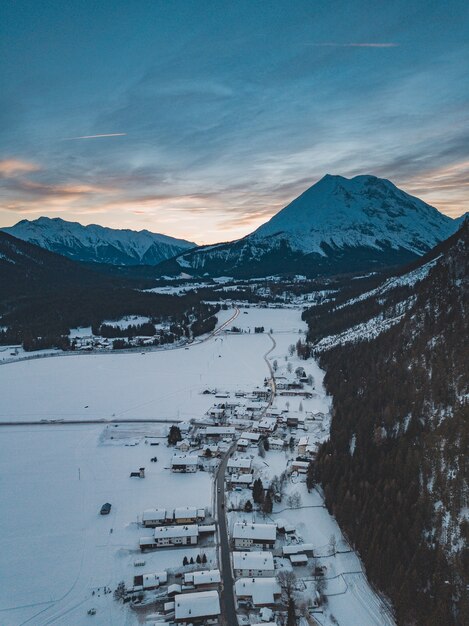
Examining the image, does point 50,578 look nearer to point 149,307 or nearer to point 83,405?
point 83,405

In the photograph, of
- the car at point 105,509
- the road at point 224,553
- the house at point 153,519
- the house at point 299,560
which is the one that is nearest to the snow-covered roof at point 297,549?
the house at point 299,560

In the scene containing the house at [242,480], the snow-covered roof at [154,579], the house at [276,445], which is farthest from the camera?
the house at [276,445]

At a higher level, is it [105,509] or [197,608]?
[105,509]

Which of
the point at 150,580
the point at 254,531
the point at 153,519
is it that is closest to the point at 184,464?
the point at 153,519

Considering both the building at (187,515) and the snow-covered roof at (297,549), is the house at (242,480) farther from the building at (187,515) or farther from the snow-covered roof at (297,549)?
the snow-covered roof at (297,549)

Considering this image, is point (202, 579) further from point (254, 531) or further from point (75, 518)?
point (75, 518)

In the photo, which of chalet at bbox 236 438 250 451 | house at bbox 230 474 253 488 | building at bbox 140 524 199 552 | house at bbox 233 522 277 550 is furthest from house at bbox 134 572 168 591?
chalet at bbox 236 438 250 451

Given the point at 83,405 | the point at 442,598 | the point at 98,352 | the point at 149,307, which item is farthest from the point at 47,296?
the point at 442,598
